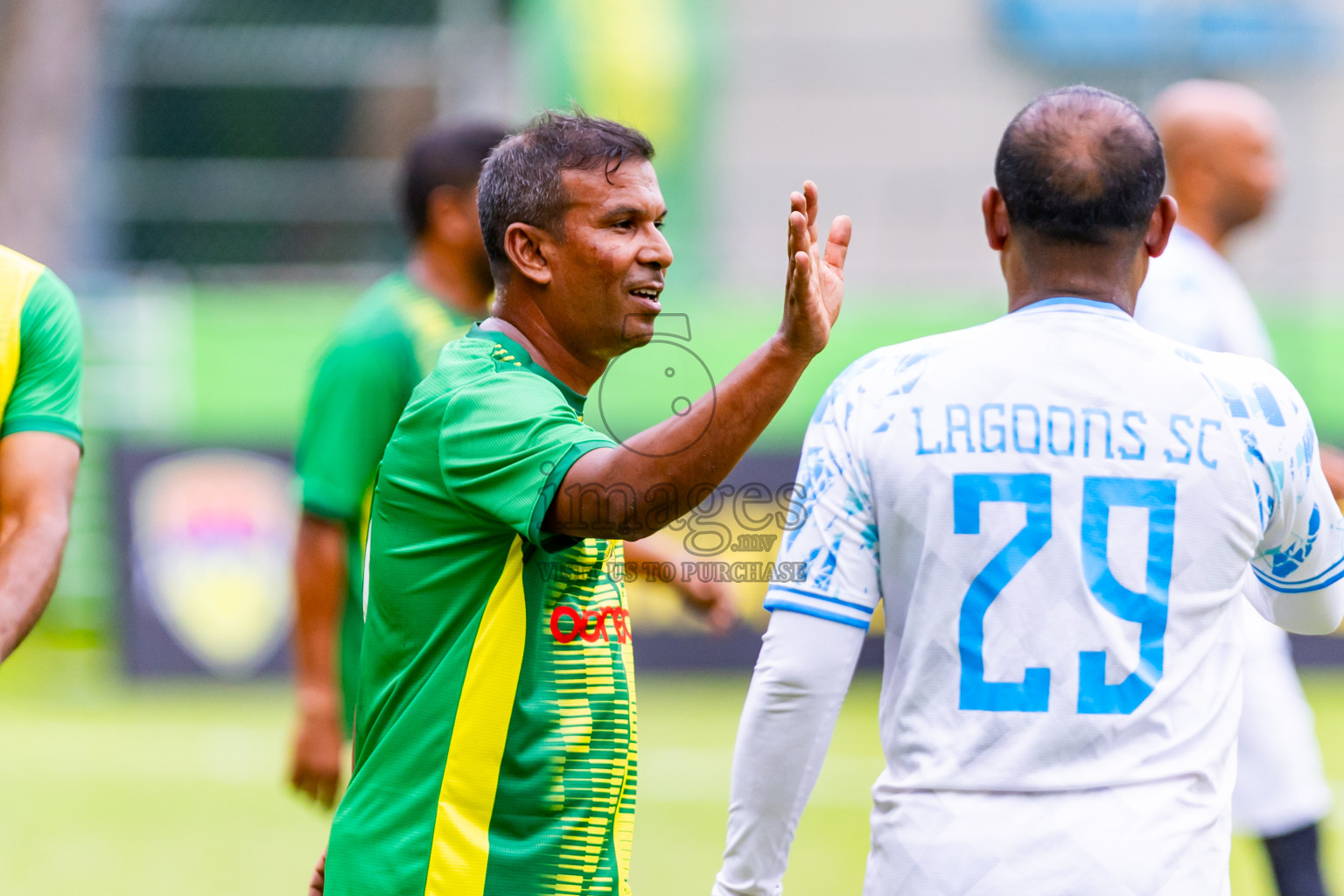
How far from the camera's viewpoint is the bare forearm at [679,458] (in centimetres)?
222

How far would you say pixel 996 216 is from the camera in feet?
8.64

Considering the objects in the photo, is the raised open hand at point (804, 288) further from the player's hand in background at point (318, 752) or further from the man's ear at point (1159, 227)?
the player's hand in background at point (318, 752)

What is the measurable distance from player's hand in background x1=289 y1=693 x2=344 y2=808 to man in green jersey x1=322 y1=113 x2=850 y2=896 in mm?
1464

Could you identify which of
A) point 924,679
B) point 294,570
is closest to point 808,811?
point 294,570

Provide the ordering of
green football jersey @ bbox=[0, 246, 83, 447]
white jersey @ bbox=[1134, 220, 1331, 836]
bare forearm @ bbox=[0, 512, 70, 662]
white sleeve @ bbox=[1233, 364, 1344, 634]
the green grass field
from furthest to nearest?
the green grass field < white jersey @ bbox=[1134, 220, 1331, 836] < green football jersey @ bbox=[0, 246, 83, 447] < bare forearm @ bbox=[0, 512, 70, 662] < white sleeve @ bbox=[1233, 364, 1344, 634]

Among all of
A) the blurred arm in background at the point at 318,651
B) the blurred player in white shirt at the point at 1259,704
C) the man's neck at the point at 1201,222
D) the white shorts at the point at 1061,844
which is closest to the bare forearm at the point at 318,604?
the blurred arm in background at the point at 318,651

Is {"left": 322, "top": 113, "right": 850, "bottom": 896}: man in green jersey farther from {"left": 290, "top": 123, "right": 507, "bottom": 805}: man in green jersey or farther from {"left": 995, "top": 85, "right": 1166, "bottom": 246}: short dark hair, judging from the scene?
{"left": 290, "top": 123, "right": 507, "bottom": 805}: man in green jersey

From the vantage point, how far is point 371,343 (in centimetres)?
407

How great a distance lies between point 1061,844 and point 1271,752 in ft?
6.67

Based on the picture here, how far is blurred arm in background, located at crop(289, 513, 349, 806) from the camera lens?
4.06m

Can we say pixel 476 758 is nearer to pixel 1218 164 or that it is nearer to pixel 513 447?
pixel 513 447

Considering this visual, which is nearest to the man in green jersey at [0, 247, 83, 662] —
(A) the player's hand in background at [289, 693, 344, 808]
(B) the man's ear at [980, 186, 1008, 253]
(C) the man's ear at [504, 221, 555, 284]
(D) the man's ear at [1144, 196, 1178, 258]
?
(A) the player's hand in background at [289, 693, 344, 808]

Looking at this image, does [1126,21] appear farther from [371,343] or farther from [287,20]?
[371,343]

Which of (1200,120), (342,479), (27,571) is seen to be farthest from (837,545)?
Result: (1200,120)
